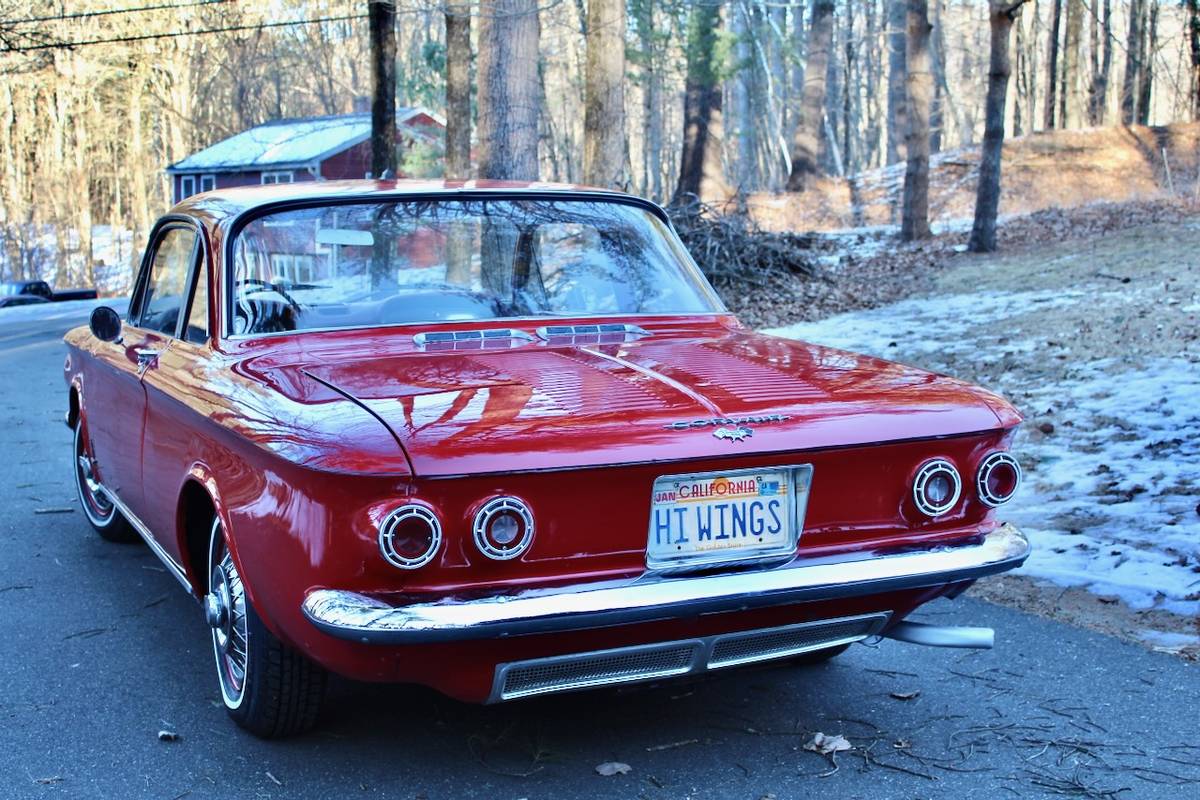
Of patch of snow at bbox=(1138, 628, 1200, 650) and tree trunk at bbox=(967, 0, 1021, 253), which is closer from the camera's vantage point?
patch of snow at bbox=(1138, 628, 1200, 650)

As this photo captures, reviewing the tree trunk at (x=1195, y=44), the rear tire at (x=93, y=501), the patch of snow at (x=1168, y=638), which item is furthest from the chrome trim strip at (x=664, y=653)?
the tree trunk at (x=1195, y=44)

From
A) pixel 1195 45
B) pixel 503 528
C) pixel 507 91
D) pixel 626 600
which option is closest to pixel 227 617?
pixel 503 528

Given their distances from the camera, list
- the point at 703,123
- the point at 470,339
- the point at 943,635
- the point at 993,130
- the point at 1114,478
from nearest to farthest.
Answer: the point at 943,635
the point at 470,339
the point at 1114,478
the point at 993,130
the point at 703,123

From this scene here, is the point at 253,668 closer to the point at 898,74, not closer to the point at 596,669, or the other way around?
the point at 596,669

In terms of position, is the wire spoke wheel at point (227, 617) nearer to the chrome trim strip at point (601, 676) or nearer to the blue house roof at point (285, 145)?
the chrome trim strip at point (601, 676)

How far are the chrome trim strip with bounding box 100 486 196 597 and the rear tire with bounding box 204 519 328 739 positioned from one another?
0.37 metres

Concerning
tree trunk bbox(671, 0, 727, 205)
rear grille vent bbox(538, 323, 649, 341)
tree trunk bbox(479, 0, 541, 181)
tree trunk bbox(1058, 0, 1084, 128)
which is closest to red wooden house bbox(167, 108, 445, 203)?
tree trunk bbox(671, 0, 727, 205)

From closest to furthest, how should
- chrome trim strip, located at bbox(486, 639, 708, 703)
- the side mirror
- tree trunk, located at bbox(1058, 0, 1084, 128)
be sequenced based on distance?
1. chrome trim strip, located at bbox(486, 639, 708, 703)
2. the side mirror
3. tree trunk, located at bbox(1058, 0, 1084, 128)

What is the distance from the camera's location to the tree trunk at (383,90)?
19734 millimetres

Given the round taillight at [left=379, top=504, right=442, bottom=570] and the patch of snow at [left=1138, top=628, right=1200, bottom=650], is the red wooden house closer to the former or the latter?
the patch of snow at [left=1138, top=628, right=1200, bottom=650]

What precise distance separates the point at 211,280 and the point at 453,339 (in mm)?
865

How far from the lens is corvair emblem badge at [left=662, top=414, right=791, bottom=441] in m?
3.12

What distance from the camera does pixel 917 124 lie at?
20.3 m

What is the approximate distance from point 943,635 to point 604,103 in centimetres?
1140
